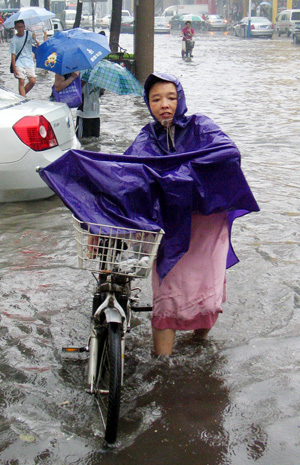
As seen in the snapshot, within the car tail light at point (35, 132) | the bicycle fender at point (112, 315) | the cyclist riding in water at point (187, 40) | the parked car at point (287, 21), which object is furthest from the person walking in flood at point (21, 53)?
the parked car at point (287, 21)

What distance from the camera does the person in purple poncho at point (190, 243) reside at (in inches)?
137

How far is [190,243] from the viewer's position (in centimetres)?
350

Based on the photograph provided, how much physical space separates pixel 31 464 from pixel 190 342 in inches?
55.2

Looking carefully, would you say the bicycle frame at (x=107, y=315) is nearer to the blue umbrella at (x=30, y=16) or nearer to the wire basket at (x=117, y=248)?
the wire basket at (x=117, y=248)

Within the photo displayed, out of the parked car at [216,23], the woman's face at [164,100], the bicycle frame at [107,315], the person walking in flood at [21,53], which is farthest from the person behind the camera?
the parked car at [216,23]

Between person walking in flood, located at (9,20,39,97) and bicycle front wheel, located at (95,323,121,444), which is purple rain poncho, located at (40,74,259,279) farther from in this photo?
person walking in flood, located at (9,20,39,97)

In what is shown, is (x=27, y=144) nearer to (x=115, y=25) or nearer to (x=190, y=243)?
(x=190, y=243)

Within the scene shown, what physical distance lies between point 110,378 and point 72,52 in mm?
6465

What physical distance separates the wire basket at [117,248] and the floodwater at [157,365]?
0.84 metres

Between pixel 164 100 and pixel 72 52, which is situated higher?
pixel 164 100

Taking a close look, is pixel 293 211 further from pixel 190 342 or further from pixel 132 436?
pixel 132 436

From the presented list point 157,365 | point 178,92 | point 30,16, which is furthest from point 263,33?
point 157,365

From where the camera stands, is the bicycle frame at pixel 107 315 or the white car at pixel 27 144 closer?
the bicycle frame at pixel 107 315

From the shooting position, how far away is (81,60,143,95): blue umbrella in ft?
29.2
